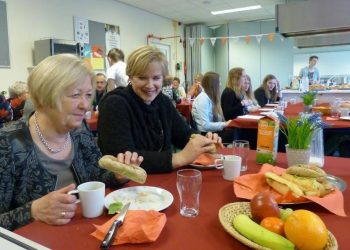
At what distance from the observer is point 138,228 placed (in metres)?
0.78

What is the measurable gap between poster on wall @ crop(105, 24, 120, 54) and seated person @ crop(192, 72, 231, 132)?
11.5 feet

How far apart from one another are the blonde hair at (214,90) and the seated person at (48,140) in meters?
2.53

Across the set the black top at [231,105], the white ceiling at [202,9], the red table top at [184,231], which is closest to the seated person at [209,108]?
the black top at [231,105]

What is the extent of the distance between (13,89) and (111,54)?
4.98ft

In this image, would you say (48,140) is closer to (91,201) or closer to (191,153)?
(91,201)

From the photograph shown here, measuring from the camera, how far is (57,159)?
→ 49.3 inches

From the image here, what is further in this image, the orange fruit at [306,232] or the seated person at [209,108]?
the seated person at [209,108]

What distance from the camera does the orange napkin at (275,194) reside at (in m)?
0.92

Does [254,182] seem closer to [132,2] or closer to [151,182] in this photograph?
[151,182]

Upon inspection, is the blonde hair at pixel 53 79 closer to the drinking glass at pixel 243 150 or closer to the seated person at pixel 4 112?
the drinking glass at pixel 243 150

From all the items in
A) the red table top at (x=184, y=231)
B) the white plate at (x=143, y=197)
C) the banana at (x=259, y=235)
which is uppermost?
the banana at (x=259, y=235)

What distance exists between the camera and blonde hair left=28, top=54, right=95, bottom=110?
1159 millimetres

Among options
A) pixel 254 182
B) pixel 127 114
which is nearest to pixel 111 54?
pixel 127 114

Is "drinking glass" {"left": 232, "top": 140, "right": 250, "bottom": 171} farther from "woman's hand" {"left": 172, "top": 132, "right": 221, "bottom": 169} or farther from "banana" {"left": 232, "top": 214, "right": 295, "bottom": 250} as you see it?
"banana" {"left": 232, "top": 214, "right": 295, "bottom": 250}
